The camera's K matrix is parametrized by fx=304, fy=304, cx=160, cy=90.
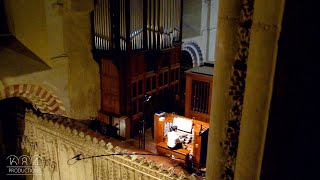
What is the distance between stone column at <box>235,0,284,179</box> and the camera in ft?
4.03

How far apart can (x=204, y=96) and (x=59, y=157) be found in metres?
4.31

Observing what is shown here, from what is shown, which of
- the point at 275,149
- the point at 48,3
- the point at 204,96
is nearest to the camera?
the point at 275,149

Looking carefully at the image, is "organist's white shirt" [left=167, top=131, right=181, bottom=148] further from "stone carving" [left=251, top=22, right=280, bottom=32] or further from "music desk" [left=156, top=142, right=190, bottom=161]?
"stone carving" [left=251, top=22, right=280, bottom=32]

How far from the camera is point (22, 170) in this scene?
541cm

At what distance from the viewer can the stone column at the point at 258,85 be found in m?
1.23


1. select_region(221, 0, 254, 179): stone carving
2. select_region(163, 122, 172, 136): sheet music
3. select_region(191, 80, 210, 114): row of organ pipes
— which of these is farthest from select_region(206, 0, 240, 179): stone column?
select_region(163, 122, 172, 136): sheet music

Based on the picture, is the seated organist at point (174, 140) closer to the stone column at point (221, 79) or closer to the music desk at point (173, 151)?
the music desk at point (173, 151)

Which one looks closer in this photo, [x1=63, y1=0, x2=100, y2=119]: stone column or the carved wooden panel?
[x1=63, y1=0, x2=100, y2=119]: stone column

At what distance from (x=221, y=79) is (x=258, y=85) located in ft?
0.72

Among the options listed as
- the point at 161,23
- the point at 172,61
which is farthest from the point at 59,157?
the point at 172,61

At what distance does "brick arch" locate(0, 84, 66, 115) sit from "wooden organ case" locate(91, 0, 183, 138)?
2279 millimetres

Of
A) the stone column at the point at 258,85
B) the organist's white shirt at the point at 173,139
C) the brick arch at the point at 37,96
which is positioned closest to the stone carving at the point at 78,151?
the brick arch at the point at 37,96

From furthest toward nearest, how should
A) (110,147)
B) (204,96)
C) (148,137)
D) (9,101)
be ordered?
(148,137) → (204,96) → (9,101) → (110,147)

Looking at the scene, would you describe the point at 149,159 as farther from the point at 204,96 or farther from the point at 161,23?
the point at 161,23
